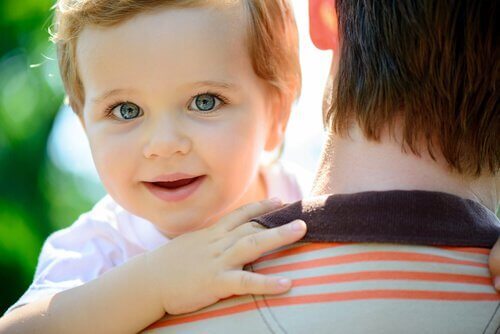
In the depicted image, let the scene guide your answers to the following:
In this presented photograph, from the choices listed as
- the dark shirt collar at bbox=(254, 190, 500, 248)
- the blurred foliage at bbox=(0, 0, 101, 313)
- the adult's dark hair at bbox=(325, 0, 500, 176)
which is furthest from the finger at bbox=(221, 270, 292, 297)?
the blurred foliage at bbox=(0, 0, 101, 313)

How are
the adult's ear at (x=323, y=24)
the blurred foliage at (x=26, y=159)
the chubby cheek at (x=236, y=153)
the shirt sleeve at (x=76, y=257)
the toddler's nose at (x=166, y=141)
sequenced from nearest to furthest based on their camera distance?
the adult's ear at (x=323, y=24), the toddler's nose at (x=166, y=141), the chubby cheek at (x=236, y=153), the shirt sleeve at (x=76, y=257), the blurred foliage at (x=26, y=159)

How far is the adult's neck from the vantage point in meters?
1.56

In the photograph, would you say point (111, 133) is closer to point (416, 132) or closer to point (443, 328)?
point (416, 132)

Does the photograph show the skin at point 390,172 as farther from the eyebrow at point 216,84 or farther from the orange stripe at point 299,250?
the eyebrow at point 216,84

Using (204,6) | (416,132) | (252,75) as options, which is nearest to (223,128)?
(252,75)

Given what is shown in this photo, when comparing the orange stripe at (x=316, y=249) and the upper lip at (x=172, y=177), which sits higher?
the upper lip at (x=172, y=177)

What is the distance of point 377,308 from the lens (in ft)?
4.72

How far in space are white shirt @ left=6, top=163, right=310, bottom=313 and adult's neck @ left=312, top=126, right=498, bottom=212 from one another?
3.10 feet

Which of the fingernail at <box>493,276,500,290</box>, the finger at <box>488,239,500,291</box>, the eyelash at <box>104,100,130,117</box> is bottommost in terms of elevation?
the fingernail at <box>493,276,500,290</box>

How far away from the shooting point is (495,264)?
4.77 ft

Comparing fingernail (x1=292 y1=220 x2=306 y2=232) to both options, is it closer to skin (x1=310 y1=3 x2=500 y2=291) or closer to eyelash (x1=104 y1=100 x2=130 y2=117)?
skin (x1=310 y1=3 x2=500 y2=291)

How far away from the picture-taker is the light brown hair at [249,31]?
203 centimetres

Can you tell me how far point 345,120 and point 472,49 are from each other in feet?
0.95

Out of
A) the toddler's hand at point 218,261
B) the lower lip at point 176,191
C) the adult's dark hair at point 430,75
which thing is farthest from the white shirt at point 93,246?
the adult's dark hair at point 430,75
